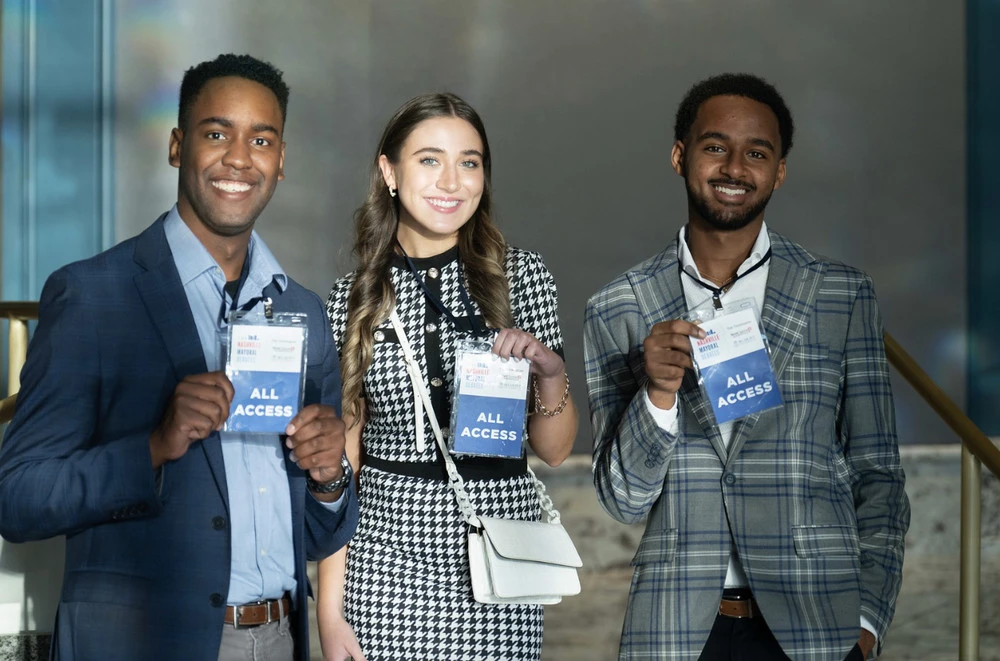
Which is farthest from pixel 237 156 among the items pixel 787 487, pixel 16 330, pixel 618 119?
pixel 618 119

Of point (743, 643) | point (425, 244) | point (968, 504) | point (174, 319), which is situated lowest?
point (743, 643)

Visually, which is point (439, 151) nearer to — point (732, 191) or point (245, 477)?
point (732, 191)

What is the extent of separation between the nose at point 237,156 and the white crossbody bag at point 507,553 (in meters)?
0.62

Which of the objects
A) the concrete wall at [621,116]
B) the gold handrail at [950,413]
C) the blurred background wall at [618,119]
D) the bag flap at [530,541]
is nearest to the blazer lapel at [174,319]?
the bag flap at [530,541]

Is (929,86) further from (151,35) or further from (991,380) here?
(151,35)

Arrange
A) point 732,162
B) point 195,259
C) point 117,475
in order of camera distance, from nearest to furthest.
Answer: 1. point 117,475
2. point 195,259
3. point 732,162

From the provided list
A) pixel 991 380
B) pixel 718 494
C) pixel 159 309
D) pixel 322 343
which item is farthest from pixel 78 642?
pixel 991 380

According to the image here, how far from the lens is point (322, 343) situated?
7.39 ft

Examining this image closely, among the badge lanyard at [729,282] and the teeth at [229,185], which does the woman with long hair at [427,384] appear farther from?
the teeth at [229,185]

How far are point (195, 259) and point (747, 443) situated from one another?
3.54 feet

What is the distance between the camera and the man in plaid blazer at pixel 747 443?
2316mm

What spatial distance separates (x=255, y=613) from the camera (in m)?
1.98

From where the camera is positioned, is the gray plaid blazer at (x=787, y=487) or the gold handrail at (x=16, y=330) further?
the gold handrail at (x=16, y=330)

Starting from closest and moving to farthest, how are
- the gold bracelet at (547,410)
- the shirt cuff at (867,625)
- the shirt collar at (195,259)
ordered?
the shirt collar at (195,259) < the shirt cuff at (867,625) < the gold bracelet at (547,410)
